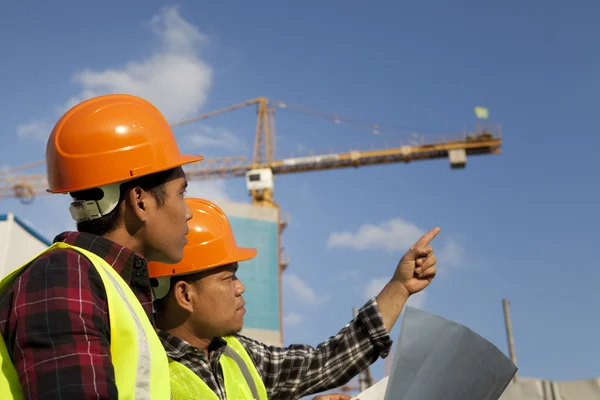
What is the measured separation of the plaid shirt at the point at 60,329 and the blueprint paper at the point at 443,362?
93cm

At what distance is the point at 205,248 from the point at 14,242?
50.2 feet

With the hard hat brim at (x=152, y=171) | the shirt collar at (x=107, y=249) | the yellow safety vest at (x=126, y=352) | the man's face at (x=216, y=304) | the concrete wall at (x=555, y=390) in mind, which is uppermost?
the hard hat brim at (x=152, y=171)

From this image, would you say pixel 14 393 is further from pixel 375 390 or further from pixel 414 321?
pixel 375 390

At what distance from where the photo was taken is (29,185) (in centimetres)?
5384

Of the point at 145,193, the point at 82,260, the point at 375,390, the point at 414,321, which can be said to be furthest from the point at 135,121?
the point at 375,390

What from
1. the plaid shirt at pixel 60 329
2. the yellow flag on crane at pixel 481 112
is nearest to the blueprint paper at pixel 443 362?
the plaid shirt at pixel 60 329

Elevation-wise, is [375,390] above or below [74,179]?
below

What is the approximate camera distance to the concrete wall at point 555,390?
5004 millimetres

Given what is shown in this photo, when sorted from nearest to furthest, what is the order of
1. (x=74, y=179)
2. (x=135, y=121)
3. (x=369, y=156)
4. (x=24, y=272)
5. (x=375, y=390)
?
(x=24, y=272), (x=74, y=179), (x=135, y=121), (x=375, y=390), (x=369, y=156)

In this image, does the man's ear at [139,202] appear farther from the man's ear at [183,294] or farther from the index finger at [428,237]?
the index finger at [428,237]

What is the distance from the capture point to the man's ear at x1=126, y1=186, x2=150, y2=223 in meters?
1.92

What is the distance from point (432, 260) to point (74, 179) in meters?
1.52

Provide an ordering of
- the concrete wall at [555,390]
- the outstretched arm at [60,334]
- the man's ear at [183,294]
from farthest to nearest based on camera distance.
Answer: the concrete wall at [555,390], the man's ear at [183,294], the outstretched arm at [60,334]

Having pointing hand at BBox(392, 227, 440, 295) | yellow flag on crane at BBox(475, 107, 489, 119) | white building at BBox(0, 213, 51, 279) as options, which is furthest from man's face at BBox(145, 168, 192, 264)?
yellow flag on crane at BBox(475, 107, 489, 119)
